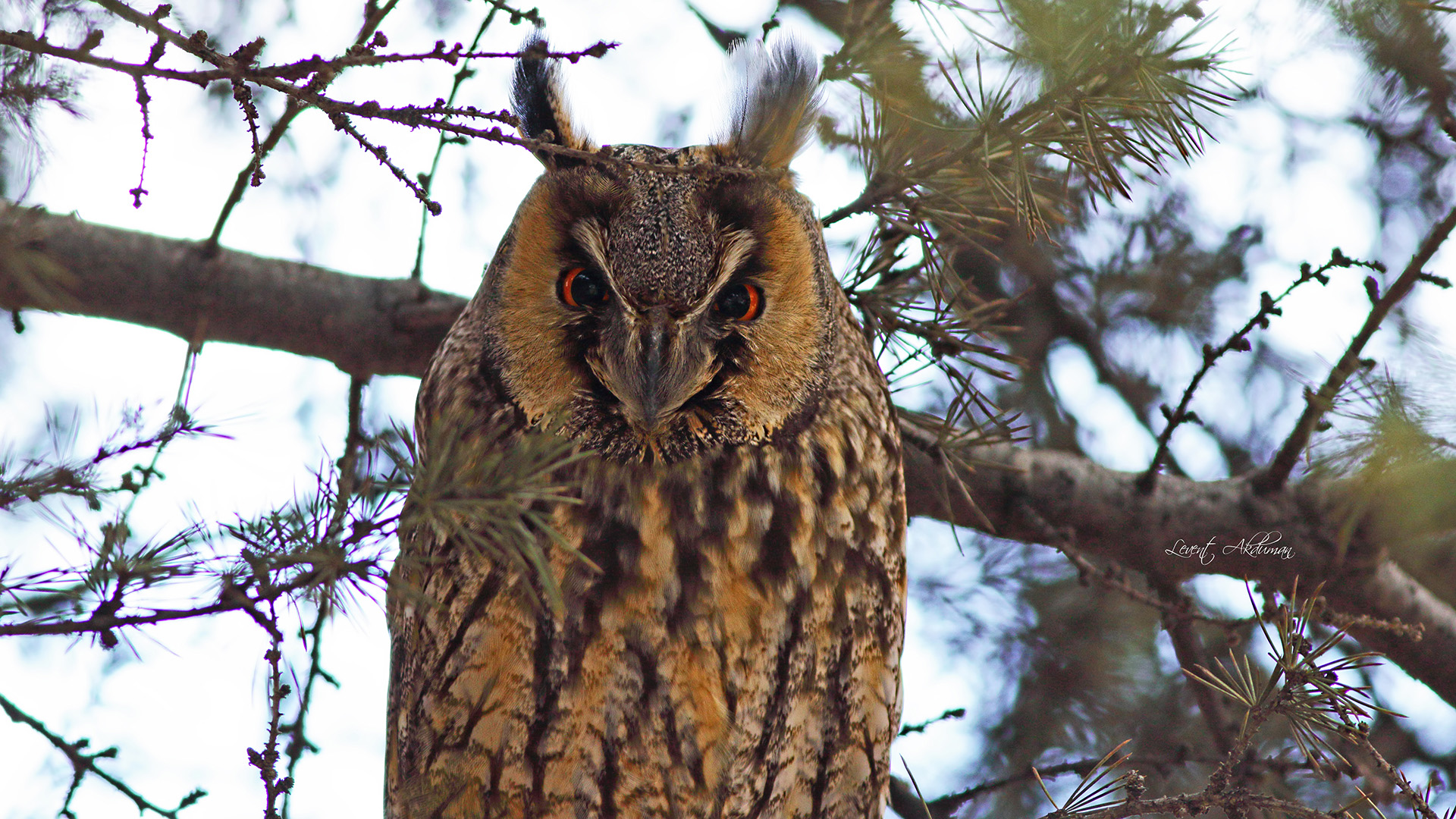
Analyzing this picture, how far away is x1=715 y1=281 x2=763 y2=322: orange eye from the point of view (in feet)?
5.38

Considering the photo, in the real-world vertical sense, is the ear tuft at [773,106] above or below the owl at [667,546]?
above

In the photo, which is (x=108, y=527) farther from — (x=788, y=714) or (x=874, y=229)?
(x=874, y=229)

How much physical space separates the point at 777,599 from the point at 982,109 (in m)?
0.86

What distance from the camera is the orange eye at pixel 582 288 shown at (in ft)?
5.29

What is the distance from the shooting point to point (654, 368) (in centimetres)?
152

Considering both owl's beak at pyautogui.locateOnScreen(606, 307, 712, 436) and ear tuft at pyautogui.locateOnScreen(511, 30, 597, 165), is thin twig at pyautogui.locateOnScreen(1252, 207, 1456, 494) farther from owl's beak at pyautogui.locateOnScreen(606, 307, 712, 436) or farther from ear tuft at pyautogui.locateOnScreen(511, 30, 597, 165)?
ear tuft at pyautogui.locateOnScreen(511, 30, 597, 165)

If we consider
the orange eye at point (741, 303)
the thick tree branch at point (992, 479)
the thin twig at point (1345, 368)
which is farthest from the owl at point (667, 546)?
the thin twig at point (1345, 368)

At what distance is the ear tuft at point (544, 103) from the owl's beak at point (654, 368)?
42 centimetres

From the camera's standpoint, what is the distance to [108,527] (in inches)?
40.8
